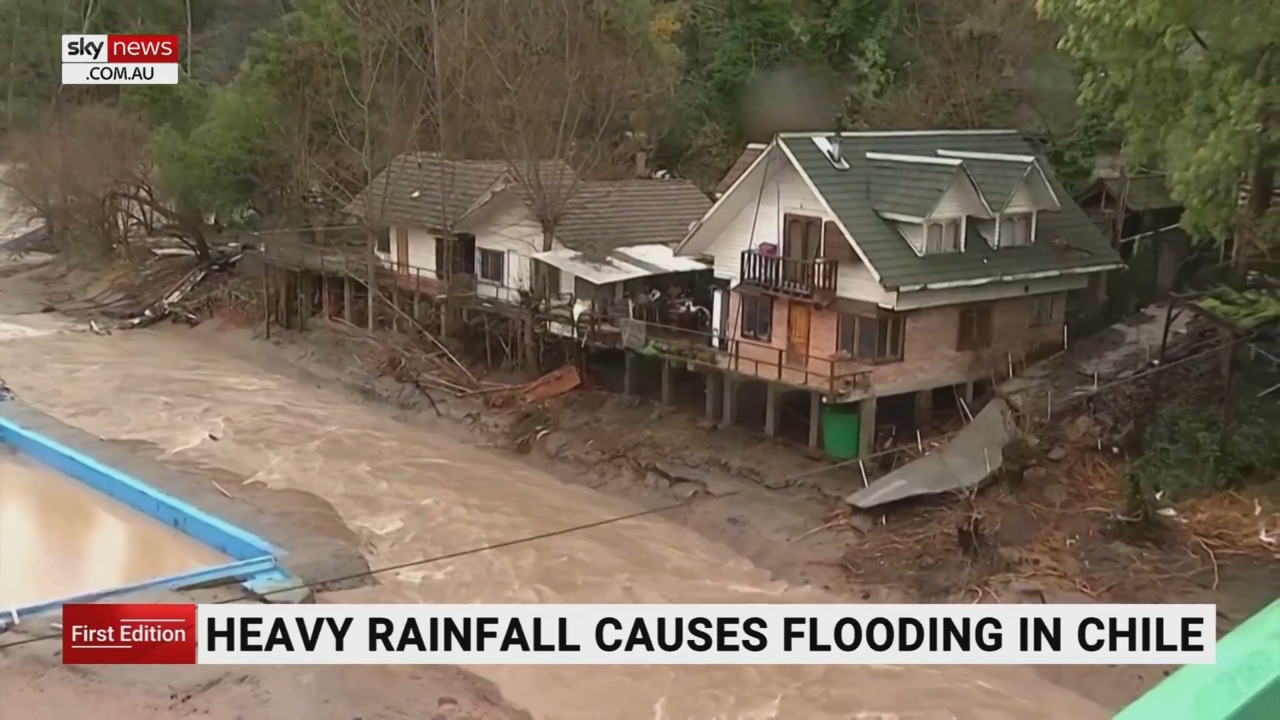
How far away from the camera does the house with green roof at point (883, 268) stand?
65.9 feet

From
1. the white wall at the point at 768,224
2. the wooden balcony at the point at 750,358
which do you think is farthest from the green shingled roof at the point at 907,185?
the wooden balcony at the point at 750,358

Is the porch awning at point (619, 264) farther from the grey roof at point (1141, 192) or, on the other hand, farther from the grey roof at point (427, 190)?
the grey roof at point (1141, 192)

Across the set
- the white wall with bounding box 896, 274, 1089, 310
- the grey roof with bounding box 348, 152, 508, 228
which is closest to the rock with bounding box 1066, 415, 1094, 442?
the white wall with bounding box 896, 274, 1089, 310

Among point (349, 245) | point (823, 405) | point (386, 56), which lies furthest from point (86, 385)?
point (823, 405)

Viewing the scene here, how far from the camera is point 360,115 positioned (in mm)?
30406

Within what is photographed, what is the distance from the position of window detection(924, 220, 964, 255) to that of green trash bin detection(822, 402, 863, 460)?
2.88m

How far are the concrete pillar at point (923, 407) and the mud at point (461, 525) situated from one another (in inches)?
182

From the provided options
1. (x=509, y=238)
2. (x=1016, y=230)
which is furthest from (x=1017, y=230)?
(x=509, y=238)

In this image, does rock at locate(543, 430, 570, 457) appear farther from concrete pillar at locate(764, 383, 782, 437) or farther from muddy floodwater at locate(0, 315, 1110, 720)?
concrete pillar at locate(764, 383, 782, 437)

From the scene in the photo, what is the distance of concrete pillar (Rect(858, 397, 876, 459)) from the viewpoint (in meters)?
19.8

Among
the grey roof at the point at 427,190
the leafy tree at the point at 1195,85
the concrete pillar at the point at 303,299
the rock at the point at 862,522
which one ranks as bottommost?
the rock at the point at 862,522

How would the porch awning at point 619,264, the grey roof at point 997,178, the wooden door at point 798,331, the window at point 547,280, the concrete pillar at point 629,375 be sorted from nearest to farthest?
the wooden door at point 798,331
the grey roof at point 997,178
the concrete pillar at point 629,375
the porch awning at point 619,264
the window at point 547,280

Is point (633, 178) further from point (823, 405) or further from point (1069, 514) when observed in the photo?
point (1069, 514)

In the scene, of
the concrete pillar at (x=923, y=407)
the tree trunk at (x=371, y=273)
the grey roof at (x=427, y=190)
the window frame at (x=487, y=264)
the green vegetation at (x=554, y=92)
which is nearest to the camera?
the concrete pillar at (x=923, y=407)
